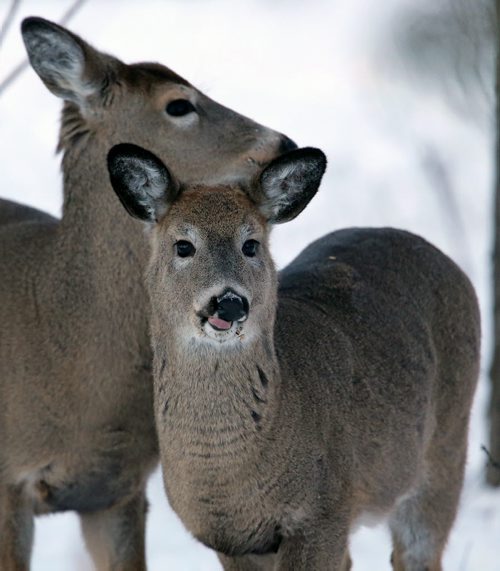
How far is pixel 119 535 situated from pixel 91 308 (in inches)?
48.7

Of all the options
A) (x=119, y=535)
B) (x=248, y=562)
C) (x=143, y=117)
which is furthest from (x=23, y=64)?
(x=119, y=535)

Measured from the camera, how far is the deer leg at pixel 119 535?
7465 millimetres

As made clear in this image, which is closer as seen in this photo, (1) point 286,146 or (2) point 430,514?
(1) point 286,146

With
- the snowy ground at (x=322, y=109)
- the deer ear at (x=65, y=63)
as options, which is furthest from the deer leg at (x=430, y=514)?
the snowy ground at (x=322, y=109)

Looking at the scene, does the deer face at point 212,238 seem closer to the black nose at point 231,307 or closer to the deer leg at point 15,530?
the black nose at point 231,307

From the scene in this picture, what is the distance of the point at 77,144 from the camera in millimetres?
7332

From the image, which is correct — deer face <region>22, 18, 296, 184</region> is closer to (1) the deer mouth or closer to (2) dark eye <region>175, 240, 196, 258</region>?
(2) dark eye <region>175, 240, 196, 258</region>

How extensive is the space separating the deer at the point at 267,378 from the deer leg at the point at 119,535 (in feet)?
3.93

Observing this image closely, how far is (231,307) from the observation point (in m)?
5.55

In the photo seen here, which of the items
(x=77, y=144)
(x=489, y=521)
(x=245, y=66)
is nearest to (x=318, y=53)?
(x=245, y=66)

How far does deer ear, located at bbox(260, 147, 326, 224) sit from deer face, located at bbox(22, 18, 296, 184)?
0.88m

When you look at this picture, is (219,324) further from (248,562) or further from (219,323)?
(248,562)

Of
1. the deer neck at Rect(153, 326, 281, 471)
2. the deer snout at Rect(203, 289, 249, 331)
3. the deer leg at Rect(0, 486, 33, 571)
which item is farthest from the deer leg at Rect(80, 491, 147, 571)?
the deer snout at Rect(203, 289, 249, 331)

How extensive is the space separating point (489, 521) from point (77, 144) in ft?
13.9
